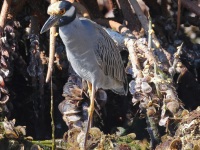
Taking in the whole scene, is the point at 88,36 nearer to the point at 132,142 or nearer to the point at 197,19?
the point at 132,142

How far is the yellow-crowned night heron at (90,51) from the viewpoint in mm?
2744

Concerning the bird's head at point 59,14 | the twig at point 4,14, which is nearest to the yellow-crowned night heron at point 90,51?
the bird's head at point 59,14

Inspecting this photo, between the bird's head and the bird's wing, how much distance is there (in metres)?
0.25

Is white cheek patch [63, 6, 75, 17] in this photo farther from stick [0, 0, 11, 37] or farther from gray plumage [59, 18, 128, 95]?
stick [0, 0, 11, 37]

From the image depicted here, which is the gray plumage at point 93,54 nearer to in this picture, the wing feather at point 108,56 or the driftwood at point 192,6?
the wing feather at point 108,56

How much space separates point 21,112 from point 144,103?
2.44 feet

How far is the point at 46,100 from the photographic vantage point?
11.5 ft

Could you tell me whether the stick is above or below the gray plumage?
above

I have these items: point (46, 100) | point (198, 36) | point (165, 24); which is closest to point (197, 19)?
point (165, 24)

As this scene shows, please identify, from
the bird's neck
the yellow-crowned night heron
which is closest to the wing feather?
the yellow-crowned night heron

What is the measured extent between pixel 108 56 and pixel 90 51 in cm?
15

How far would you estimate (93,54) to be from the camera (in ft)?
9.82

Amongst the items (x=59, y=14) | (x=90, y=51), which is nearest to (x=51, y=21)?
(x=59, y=14)

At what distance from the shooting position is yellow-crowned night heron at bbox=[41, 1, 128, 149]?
2.74 m
